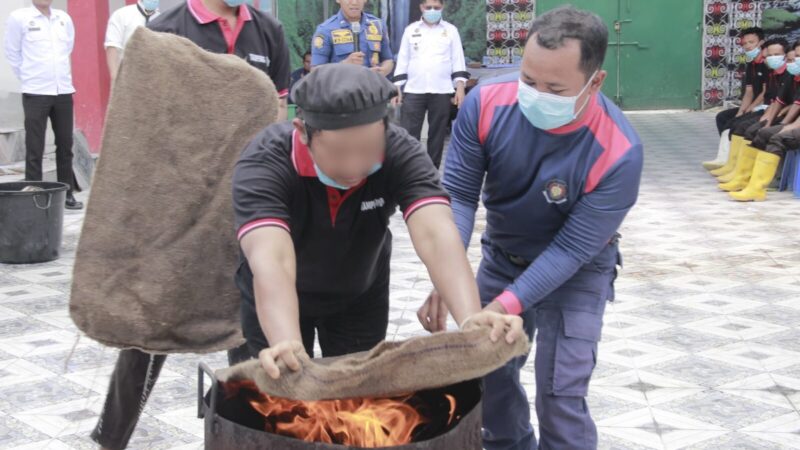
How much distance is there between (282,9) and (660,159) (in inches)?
207

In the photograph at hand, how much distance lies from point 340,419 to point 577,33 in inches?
47.5

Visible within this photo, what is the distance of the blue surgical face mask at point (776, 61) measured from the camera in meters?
11.0

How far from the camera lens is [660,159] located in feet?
44.2

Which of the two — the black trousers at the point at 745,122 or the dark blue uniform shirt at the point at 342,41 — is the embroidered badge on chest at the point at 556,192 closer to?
the dark blue uniform shirt at the point at 342,41

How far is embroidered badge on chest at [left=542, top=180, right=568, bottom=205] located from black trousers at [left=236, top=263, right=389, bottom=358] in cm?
51

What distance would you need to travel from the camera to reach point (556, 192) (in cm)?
302

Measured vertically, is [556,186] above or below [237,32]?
below

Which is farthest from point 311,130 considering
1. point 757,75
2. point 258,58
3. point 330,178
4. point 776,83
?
point 757,75

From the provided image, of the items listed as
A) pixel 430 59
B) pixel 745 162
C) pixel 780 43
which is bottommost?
pixel 745 162

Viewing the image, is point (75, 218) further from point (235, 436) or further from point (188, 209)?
point (235, 436)

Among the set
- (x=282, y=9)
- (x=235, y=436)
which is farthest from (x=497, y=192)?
(x=282, y=9)

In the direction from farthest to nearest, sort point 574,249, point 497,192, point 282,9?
point 282,9, point 497,192, point 574,249

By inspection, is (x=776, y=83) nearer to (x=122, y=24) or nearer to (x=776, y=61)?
(x=776, y=61)

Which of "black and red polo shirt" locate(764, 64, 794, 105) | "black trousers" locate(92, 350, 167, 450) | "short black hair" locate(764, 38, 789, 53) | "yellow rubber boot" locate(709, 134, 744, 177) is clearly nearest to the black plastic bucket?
"black trousers" locate(92, 350, 167, 450)
